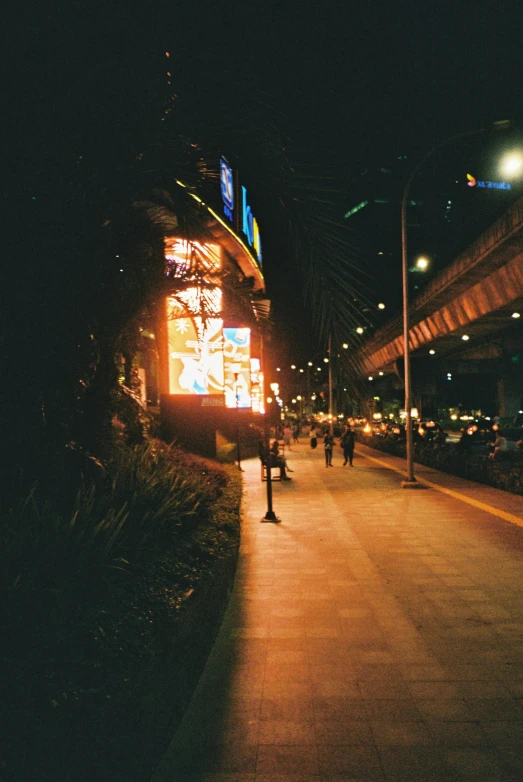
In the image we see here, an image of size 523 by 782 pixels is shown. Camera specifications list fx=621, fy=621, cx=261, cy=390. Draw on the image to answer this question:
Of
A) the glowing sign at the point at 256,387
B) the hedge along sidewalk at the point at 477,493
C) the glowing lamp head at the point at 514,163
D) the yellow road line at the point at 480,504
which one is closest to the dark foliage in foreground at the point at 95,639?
the yellow road line at the point at 480,504

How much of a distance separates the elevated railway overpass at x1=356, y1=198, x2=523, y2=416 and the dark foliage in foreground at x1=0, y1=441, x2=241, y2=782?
82.3 inches

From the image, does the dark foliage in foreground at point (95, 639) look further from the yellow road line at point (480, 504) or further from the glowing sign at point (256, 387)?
the glowing sign at point (256, 387)

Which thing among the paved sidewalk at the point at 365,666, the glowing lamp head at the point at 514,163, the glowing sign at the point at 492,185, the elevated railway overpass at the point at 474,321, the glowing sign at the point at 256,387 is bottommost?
the paved sidewalk at the point at 365,666

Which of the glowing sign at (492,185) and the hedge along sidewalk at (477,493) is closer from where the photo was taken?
the hedge along sidewalk at (477,493)

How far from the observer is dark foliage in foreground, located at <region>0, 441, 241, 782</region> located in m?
2.81

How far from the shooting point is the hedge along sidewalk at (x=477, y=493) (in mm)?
13344

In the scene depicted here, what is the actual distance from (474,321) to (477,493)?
13062 millimetres

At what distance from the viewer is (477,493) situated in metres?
16.5

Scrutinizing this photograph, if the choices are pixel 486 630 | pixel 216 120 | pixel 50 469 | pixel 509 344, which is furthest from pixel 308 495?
pixel 509 344

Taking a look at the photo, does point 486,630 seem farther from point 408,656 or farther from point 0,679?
point 0,679

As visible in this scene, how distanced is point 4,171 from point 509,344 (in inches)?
1348

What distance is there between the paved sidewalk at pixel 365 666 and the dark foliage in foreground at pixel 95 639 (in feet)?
1.34

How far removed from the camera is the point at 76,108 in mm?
4160

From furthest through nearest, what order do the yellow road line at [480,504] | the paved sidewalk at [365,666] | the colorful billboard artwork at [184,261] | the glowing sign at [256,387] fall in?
the glowing sign at [256,387]
the yellow road line at [480,504]
the colorful billboard artwork at [184,261]
the paved sidewalk at [365,666]
